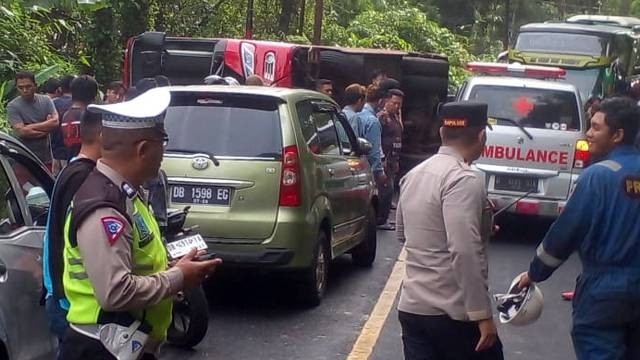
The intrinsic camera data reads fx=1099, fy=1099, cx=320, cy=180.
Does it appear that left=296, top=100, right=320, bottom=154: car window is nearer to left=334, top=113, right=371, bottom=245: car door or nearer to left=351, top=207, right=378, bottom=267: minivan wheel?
left=334, top=113, right=371, bottom=245: car door

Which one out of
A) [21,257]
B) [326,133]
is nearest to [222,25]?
[326,133]

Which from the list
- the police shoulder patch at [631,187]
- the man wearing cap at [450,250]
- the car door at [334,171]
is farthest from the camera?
the car door at [334,171]

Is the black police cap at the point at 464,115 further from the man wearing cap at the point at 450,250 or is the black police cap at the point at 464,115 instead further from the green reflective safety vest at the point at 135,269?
the green reflective safety vest at the point at 135,269

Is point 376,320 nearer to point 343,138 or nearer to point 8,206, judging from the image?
point 343,138

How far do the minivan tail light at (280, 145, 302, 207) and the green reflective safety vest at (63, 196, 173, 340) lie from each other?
451 centimetres

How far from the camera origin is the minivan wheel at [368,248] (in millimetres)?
10711

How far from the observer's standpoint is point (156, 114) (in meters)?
3.76

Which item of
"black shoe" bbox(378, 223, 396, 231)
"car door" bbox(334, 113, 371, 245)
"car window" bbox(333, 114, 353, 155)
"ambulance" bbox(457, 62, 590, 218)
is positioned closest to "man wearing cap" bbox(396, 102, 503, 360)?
"car door" bbox(334, 113, 371, 245)

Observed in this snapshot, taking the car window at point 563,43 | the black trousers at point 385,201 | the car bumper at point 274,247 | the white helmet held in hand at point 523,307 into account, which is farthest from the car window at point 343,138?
the car window at point 563,43

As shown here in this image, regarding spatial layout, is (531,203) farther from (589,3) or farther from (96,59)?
(589,3)

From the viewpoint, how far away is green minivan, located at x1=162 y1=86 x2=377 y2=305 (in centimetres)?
833

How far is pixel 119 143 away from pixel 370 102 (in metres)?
9.32

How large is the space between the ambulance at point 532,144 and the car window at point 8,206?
7.46 m

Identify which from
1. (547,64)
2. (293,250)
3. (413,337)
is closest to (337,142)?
(293,250)
